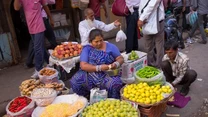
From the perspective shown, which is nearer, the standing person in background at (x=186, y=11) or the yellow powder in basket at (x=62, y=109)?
the yellow powder in basket at (x=62, y=109)

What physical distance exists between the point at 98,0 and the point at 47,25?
3.95 ft

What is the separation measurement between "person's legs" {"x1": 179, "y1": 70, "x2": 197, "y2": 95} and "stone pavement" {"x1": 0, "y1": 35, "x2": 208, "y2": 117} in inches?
4.3

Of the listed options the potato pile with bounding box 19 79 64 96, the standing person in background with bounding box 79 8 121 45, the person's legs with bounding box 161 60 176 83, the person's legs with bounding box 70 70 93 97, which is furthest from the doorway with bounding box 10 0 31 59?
the person's legs with bounding box 161 60 176 83

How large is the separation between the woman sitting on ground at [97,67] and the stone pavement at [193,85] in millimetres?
903

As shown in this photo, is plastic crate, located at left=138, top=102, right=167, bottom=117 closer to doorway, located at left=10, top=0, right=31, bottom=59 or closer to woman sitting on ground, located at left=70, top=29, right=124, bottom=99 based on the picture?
woman sitting on ground, located at left=70, top=29, right=124, bottom=99

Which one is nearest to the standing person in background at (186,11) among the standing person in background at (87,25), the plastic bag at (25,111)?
the standing person in background at (87,25)

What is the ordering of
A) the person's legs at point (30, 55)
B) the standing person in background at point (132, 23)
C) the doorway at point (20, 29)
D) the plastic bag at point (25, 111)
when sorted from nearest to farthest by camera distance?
the plastic bag at point (25, 111), the standing person in background at point (132, 23), the person's legs at point (30, 55), the doorway at point (20, 29)

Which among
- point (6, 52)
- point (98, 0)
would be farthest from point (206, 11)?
point (6, 52)

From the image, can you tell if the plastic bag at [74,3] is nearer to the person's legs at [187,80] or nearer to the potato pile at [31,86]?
the potato pile at [31,86]

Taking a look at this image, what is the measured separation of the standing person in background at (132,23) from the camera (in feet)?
15.3

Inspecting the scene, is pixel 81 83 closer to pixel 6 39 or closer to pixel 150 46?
pixel 150 46

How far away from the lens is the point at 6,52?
5.29 metres

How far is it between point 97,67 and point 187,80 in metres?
1.57

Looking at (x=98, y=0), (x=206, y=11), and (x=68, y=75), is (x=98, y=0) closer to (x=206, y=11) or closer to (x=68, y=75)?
(x=68, y=75)
